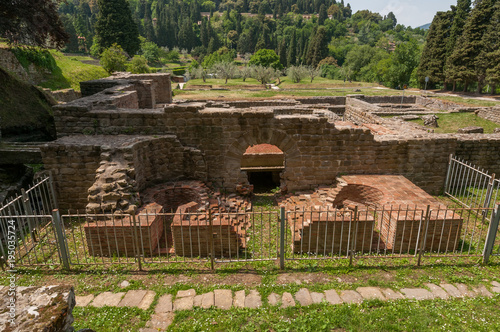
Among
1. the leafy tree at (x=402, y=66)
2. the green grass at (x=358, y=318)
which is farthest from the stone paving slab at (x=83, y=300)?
the leafy tree at (x=402, y=66)

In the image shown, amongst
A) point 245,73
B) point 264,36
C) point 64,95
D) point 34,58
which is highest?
point 264,36

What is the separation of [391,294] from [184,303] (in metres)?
3.49

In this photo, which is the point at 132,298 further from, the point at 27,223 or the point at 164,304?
the point at 27,223

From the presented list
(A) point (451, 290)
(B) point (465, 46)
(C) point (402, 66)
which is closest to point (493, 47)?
(B) point (465, 46)

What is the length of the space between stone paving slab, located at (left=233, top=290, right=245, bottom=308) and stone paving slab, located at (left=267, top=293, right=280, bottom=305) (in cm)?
43

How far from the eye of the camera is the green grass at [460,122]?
62.3ft

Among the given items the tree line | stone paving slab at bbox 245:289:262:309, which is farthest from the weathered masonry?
the tree line

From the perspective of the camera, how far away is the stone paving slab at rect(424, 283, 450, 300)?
5.27 m

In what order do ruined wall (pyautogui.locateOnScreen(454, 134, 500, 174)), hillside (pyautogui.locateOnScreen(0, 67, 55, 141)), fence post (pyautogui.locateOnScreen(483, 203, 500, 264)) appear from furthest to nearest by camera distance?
hillside (pyautogui.locateOnScreen(0, 67, 55, 141)) → ruined wall (pyautogui.locateOnScreen(454, 134, 500, 174)) → fence post (pyautogui.locateOnScreen(483, 203, 500, 264))

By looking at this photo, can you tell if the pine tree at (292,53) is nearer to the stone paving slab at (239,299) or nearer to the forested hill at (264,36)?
the forested hill at (264,36)

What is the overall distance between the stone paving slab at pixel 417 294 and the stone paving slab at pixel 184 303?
11.9 ft

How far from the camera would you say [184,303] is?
507 centimetres

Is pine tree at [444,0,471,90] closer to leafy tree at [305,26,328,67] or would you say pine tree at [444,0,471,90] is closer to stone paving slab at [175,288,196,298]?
leafy tree at [305,26,328,67]

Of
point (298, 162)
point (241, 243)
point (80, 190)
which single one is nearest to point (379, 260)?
point (241, 243)
